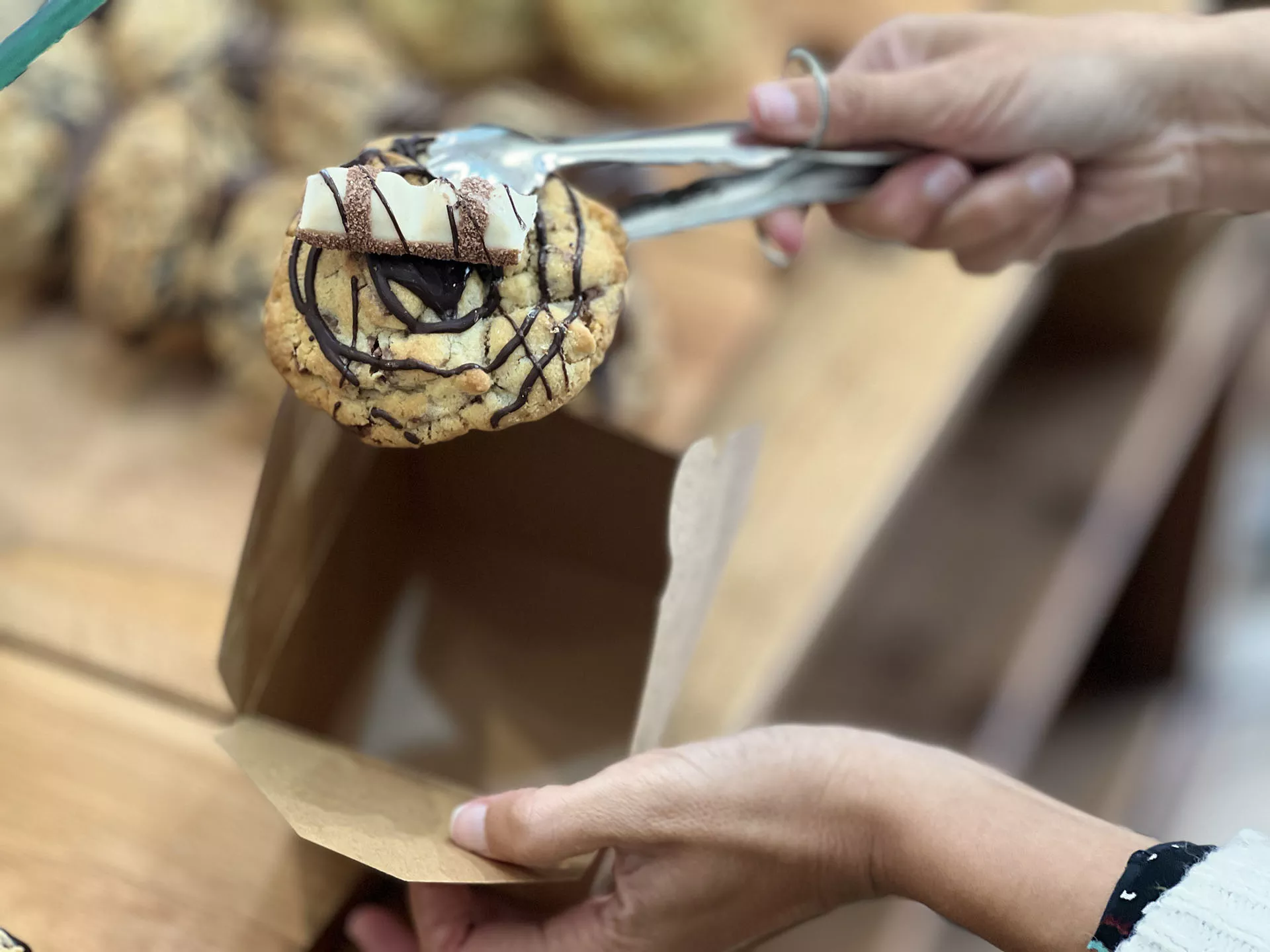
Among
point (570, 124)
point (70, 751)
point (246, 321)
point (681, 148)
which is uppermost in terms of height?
point (570, 124)

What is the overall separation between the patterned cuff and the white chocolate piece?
0.51 metres

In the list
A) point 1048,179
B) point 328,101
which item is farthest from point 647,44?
point 1048,179

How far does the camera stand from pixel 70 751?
2.82ft

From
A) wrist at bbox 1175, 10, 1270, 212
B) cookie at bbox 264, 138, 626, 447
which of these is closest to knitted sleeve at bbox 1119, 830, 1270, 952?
cookie at bbox 264, 138, 626, 447

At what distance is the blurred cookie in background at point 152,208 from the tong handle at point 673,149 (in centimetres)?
70

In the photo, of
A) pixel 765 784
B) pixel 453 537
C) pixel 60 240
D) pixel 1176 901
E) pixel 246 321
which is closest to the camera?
pixel 1176 901

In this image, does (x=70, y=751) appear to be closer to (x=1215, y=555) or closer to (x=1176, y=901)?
(x=1176, y=901)

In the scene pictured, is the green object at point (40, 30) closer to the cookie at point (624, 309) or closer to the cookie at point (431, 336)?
the cookie at point (431, 336)

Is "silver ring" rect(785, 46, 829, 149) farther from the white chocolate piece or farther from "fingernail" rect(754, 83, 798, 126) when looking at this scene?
the white chocolate piece

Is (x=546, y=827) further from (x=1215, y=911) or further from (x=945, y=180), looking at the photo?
(x=945, y=180)

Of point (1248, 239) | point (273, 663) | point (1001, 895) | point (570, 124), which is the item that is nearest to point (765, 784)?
point (1001, 895)

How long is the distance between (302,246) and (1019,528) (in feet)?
4.77

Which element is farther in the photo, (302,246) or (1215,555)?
(1215,555)

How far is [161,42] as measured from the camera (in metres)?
1.38
